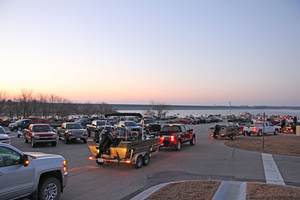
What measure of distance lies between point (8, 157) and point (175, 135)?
1175cm

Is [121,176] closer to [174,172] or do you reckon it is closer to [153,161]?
[174,172]

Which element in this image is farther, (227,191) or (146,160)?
(146,160)

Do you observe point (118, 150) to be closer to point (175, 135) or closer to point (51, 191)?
point (51, 191)

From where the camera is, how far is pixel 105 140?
→ 9.88 m

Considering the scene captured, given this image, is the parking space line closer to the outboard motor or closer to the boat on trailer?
the boat on trailer

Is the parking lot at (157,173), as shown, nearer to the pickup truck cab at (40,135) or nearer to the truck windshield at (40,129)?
the pickup truck cab at (40,135)

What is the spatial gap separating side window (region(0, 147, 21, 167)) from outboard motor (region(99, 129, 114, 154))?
442 centimetres

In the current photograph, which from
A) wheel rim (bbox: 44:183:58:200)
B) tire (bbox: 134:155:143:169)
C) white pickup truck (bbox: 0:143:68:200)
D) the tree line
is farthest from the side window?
the tree line

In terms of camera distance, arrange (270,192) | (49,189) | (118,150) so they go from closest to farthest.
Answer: (49,189) → (270,192) → (118,150)

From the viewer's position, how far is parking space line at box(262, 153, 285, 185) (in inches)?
335

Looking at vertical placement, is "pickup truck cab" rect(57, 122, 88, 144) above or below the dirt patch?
above

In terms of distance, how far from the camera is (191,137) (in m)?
18.6

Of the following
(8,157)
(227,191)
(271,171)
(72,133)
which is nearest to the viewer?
(8,157)

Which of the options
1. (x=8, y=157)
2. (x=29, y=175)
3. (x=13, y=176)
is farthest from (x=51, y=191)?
(x=8, y=157)
